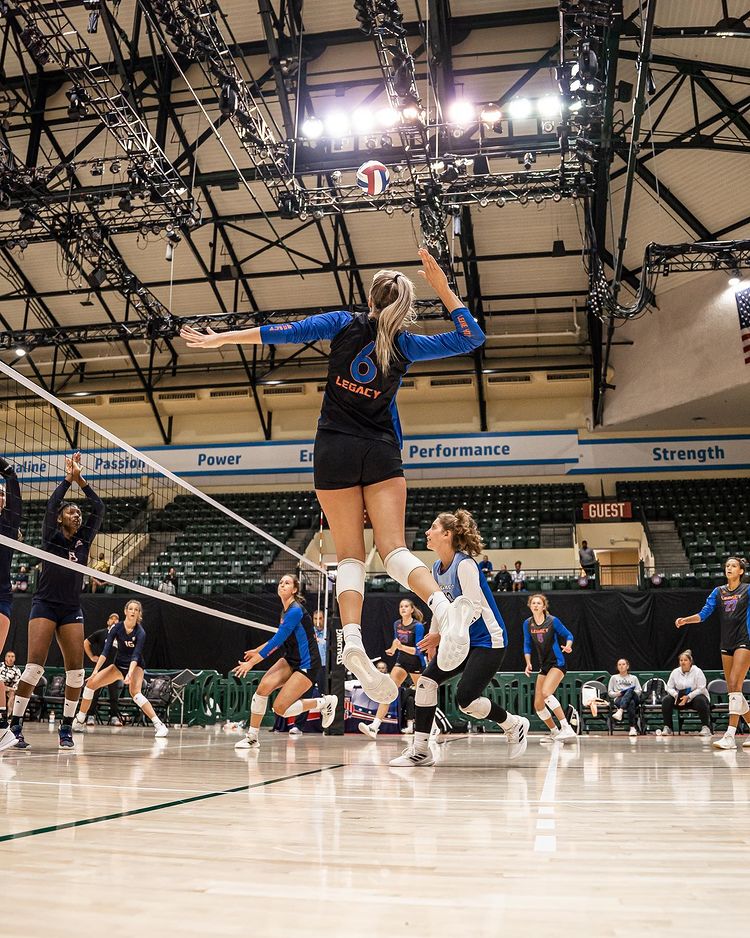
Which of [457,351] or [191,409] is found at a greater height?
[191,409]

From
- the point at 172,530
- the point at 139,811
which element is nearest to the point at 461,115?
the point at 139,811

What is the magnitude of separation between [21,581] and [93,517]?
1358 centimetres

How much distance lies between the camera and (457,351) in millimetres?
3854

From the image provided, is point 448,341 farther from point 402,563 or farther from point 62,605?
point 62,605

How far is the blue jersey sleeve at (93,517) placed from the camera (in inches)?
243

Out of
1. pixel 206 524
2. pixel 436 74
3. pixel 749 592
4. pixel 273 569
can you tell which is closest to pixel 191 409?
pixel 206 524

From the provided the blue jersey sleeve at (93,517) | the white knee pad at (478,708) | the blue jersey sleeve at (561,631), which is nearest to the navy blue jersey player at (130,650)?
the blue jersey sleeve at (93,517)

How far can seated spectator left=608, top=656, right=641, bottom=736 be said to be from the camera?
13.0m

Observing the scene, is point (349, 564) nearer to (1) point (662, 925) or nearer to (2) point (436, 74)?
(1) point (662, 925)

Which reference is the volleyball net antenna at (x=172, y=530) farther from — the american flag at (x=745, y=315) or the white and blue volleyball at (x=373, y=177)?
the american flag at (x=745, y=315)

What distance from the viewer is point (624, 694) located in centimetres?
1317

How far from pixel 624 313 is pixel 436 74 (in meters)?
6.08

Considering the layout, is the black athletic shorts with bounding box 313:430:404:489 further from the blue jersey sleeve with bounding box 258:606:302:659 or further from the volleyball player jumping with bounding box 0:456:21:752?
the blue jersey sleeve with bounding box 258:606:302:659

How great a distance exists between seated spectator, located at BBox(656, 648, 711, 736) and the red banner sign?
9.28 meters
